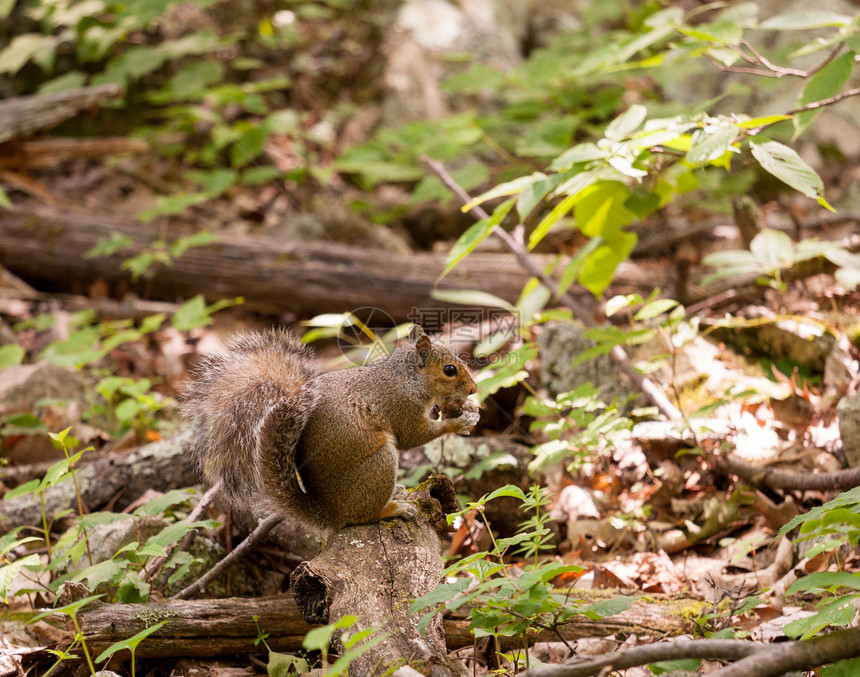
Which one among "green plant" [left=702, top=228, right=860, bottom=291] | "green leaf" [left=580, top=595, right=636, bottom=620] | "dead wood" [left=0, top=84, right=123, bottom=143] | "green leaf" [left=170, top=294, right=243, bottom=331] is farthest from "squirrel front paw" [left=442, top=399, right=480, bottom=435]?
"dead wood" [left=0, top=84, right=123, bottom=143]

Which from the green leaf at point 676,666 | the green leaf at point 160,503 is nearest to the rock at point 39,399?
the green leaf at point 160,503

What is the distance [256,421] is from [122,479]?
4.78ft

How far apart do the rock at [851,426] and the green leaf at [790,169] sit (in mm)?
866

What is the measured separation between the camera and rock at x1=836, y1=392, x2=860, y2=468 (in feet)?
8.72

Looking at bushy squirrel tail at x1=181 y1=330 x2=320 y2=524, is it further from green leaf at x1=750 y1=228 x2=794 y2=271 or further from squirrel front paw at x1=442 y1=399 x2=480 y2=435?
green leaf at x1=750 y1=228 x2=794 y2=271

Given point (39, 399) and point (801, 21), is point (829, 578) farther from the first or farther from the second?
point (39, 399)

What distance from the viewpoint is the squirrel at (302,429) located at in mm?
2141

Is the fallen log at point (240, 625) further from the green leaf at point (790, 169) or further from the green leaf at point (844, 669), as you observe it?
the green leaf at point (790, 169)

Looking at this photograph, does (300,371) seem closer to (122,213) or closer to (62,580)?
(62,580)

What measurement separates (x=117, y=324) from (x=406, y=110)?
3890 millimetres

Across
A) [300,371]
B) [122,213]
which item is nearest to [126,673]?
[300,371]

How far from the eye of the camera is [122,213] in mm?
6539

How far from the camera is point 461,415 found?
109 inches

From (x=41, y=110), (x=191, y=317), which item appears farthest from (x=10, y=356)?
(x=41, y=110)
